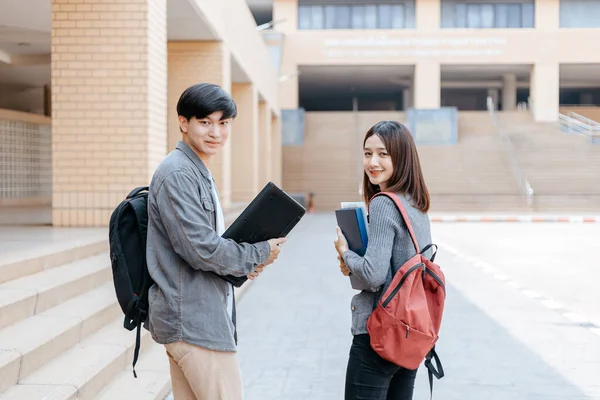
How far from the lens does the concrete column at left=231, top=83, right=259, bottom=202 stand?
17812 mm

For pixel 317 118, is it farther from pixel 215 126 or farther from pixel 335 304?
pixel 215 126

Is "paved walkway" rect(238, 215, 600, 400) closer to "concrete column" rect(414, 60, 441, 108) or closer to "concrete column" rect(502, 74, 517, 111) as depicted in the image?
"concrete column" rect(414, 60, 441, 108)

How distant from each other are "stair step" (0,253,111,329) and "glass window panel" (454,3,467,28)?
34165 mm

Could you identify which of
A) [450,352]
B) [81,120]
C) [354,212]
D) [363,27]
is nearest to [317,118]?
[363,27]

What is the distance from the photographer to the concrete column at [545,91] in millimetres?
35500

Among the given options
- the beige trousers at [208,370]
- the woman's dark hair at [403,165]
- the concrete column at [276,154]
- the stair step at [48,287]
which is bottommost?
the stair step at [48,287]

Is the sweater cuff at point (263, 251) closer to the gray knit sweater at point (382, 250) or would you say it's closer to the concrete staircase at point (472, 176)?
the gray knit sweater at point (382, 250)

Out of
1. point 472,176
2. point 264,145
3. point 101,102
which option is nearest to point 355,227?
point 101,102

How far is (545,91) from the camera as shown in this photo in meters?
35.5

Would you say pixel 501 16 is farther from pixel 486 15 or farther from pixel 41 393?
pixel 41 393

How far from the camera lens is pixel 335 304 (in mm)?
7438

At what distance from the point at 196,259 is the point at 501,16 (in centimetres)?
3830

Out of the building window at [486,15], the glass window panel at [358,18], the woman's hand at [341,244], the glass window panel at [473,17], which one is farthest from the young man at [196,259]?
the glass window panel at [473,17]

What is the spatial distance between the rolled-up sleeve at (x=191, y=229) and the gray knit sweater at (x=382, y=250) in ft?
1.56
